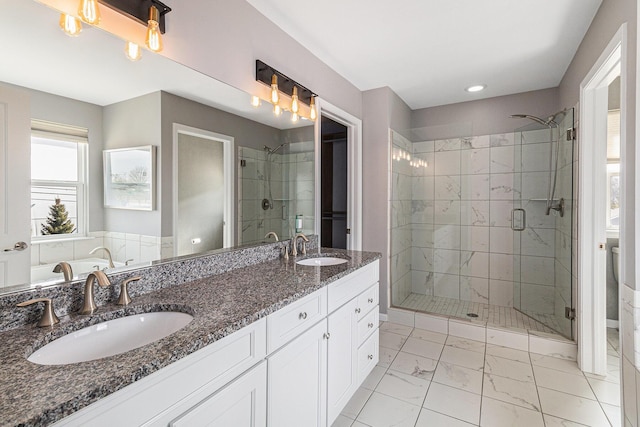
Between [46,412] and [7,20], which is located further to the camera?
[7,20]

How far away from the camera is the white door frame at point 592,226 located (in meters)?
2.12

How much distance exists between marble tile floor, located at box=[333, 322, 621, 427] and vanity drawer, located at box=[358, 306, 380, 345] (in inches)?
14.7

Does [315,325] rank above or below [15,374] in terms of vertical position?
below

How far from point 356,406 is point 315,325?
2.70 feet

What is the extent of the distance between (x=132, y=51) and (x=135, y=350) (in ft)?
3.84

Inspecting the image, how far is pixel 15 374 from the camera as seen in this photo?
68 centimetres

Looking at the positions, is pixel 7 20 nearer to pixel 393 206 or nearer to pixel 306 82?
pixel 306 82

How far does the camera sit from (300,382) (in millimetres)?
1342

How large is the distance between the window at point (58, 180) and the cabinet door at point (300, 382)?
2.91 feet

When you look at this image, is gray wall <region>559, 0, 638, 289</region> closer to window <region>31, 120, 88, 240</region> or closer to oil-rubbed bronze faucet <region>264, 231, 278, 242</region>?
oil-rubbed bronze faucet <region>264, 231, 278, 242</region>

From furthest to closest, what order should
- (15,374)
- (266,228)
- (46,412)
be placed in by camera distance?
1. (266,228)
2. (15,374)
3. (46,412)

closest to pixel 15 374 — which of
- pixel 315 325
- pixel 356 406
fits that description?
pixel 315 325

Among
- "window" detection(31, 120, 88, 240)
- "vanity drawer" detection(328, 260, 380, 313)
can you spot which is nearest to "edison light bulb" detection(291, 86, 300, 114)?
"vanity drawer" detection(328, 260, 380, 313)

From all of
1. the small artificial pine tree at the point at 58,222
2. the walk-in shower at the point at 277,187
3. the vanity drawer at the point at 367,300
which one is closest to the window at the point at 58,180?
the small artificial pine tree at the point at 58,222
